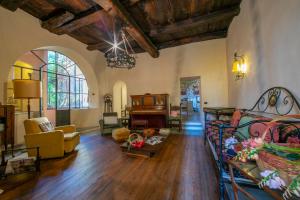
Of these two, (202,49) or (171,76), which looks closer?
(202,49)

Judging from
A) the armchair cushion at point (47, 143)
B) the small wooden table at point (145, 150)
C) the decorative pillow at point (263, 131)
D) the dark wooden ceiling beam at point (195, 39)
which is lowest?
the small wooden table at point (145, 150)

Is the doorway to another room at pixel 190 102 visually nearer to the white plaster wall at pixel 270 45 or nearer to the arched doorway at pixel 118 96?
the white plaster wall at pixel 270 45

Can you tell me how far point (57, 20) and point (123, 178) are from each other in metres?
4.44

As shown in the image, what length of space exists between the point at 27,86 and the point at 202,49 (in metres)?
5.79

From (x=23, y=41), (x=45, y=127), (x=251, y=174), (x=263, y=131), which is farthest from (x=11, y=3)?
(x=263, y=131)

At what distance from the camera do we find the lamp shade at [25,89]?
282 cm

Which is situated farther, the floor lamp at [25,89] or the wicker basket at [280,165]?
the floor lamp at [25,89]

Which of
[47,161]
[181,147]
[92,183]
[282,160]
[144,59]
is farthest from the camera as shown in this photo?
[144,59]

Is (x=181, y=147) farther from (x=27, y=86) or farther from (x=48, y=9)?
(x=48, y=9)

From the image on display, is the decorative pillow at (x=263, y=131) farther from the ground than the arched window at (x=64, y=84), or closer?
closer

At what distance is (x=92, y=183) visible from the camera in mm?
2002

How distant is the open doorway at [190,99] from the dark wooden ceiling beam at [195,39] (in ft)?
4.94

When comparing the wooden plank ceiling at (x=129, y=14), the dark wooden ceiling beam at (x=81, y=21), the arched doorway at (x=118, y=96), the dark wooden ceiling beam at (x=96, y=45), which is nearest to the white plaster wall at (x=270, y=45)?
the wooden plank ceiling at (x=129, y=14)

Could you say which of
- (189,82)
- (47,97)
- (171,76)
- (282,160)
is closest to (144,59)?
(171,76)
